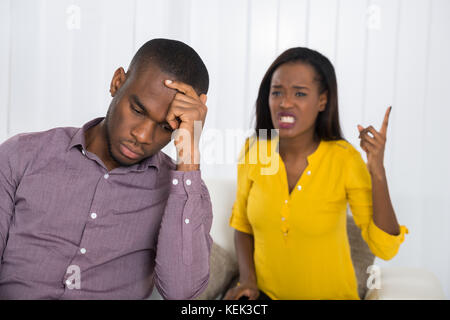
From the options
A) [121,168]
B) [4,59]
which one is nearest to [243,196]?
[121,168]

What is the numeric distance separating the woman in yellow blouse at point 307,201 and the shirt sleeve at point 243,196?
0.07 metres

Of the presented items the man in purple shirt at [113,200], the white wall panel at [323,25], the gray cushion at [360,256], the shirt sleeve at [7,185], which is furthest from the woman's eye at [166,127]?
the white wall panel at [323,25]

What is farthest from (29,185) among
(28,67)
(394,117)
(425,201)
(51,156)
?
(425,201)

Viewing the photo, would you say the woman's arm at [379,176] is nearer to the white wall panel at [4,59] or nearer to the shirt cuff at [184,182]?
the shirt cuff at [184,182]

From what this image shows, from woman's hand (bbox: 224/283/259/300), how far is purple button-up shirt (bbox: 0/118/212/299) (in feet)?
1.96

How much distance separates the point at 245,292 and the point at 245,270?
0.09m

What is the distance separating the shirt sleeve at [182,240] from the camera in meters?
0.79

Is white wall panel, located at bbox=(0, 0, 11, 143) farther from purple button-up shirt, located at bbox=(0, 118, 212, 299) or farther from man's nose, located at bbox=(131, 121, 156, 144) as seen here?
man's nose, located at bbox=(131, 121, 156, 144)

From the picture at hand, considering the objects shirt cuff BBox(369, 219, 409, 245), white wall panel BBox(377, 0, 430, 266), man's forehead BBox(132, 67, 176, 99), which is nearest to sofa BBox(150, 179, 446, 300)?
shirt cuff BBox(369, 219, 409, 245)

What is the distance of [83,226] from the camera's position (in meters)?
0.83

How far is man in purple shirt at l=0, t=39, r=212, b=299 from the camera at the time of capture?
2.60ft

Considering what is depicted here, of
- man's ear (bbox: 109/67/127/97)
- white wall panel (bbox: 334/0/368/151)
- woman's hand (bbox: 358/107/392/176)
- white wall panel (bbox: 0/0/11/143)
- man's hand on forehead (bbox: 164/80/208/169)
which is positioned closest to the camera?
man's hand on forehead (bbox: 164/80/208/169)

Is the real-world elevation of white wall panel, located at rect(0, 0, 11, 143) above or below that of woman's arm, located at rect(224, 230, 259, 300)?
above
